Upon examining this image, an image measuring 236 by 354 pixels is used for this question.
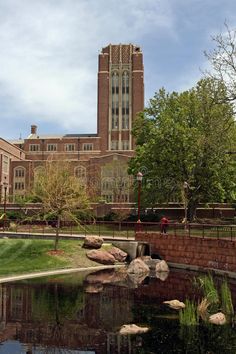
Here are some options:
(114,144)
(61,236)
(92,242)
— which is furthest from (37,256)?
(114,144)

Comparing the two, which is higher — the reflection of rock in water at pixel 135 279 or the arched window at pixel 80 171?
the arched window at pixel 80 171

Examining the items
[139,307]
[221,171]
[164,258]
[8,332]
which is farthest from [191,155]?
[8,332]

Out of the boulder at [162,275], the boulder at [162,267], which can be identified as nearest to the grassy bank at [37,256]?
the boulder at [162,267]

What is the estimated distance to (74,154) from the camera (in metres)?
93.6

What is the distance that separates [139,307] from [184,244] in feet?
40.5

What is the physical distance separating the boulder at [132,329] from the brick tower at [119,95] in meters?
82.2

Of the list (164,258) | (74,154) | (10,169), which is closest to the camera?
(164,258)

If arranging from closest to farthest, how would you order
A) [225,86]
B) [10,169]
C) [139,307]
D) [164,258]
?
[139,307], [225,86], [164,258], [10,169]

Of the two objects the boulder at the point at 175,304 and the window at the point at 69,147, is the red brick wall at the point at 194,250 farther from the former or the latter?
the window at the point at 69,147

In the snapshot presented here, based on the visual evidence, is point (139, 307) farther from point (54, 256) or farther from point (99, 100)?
point (99, 100)

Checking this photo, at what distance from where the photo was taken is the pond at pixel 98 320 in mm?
11227

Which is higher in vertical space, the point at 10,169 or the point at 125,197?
the point at 10,169

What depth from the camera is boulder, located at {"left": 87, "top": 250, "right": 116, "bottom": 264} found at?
1099 inches

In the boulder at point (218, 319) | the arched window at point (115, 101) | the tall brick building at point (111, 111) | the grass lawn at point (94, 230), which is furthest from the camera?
the arched window at point (115, 101)
